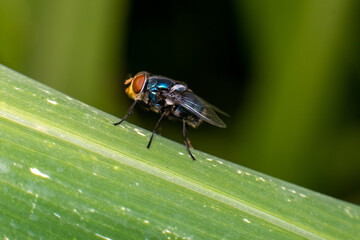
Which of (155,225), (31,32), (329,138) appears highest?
(155,225)

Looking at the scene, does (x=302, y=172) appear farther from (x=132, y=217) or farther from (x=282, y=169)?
(x=132, y=217)

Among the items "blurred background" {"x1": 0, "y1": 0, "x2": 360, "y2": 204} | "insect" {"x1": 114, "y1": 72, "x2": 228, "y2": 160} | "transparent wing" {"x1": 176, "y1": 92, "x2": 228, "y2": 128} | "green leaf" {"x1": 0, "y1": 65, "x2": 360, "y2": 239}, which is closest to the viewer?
"green leaf" {"x1": 0, "y1": 65, "x2": 360, "y2": 239}

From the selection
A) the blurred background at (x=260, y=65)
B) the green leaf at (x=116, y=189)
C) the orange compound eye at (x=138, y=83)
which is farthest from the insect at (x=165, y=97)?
the blurred background at (x=260, y=65)

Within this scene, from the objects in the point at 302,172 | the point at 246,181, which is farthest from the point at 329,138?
the point at 246,181

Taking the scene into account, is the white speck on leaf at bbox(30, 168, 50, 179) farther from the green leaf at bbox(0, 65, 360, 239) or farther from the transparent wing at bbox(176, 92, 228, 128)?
the transparent wing at bbox(176, 92, 228, 128)

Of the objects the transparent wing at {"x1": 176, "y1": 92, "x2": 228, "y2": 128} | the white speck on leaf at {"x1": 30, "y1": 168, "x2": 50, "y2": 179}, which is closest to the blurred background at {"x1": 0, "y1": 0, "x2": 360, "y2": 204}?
the transparent wing at {"x1": 176, "y1": 92, "x2": 228, "y2": 128}

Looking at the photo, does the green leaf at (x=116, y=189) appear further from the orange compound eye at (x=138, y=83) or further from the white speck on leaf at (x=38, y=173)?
the orange compound eye at (x=138, y=83)
